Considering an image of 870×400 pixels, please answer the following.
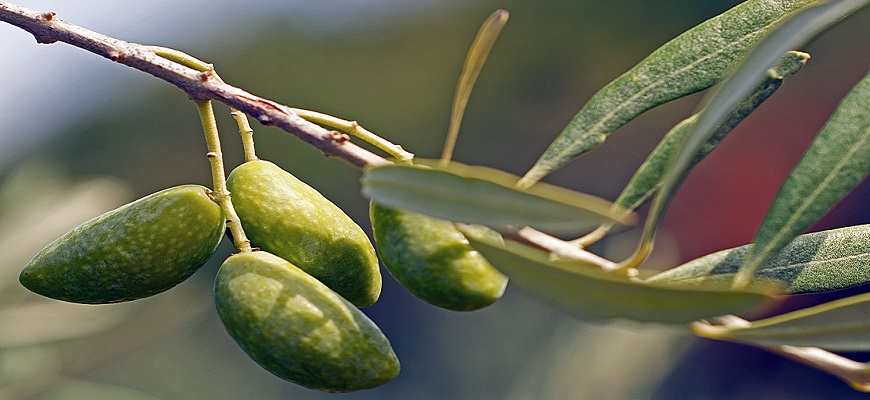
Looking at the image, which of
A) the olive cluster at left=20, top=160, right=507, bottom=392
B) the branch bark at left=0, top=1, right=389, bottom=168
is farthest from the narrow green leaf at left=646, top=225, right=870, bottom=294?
the branch bark at left=0, top=1, right=389, bottom=168

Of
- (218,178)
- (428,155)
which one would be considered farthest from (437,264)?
(428,155)

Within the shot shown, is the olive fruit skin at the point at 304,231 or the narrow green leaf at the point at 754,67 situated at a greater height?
the narrow green leaf at the point at 754,67

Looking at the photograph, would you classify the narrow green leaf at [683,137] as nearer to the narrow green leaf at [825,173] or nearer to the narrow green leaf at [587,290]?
the narrow green leaf at [825,173]

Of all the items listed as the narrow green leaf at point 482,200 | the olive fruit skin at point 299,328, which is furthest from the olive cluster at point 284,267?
the narrow green leaf at point 482,200

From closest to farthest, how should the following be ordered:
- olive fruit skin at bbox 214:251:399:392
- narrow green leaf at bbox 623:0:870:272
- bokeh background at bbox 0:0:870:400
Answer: narrow green leaf at bbox 623:0:870:272
olive fruit skin at bbox 214:251:399:392
bokeh background at bbox 0:0:870:400

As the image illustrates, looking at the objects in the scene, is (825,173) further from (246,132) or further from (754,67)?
(246,132)

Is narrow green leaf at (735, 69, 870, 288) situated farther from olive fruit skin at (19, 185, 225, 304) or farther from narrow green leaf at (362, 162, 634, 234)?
olive fruit skin at (19, 185, 225, 304)

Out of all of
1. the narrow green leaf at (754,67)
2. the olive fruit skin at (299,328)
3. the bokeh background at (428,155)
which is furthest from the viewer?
the bokeh background at (428,155)

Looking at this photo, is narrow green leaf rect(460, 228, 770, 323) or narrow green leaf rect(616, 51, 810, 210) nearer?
narrow green leaf rect(460, 228, 770, 323)
